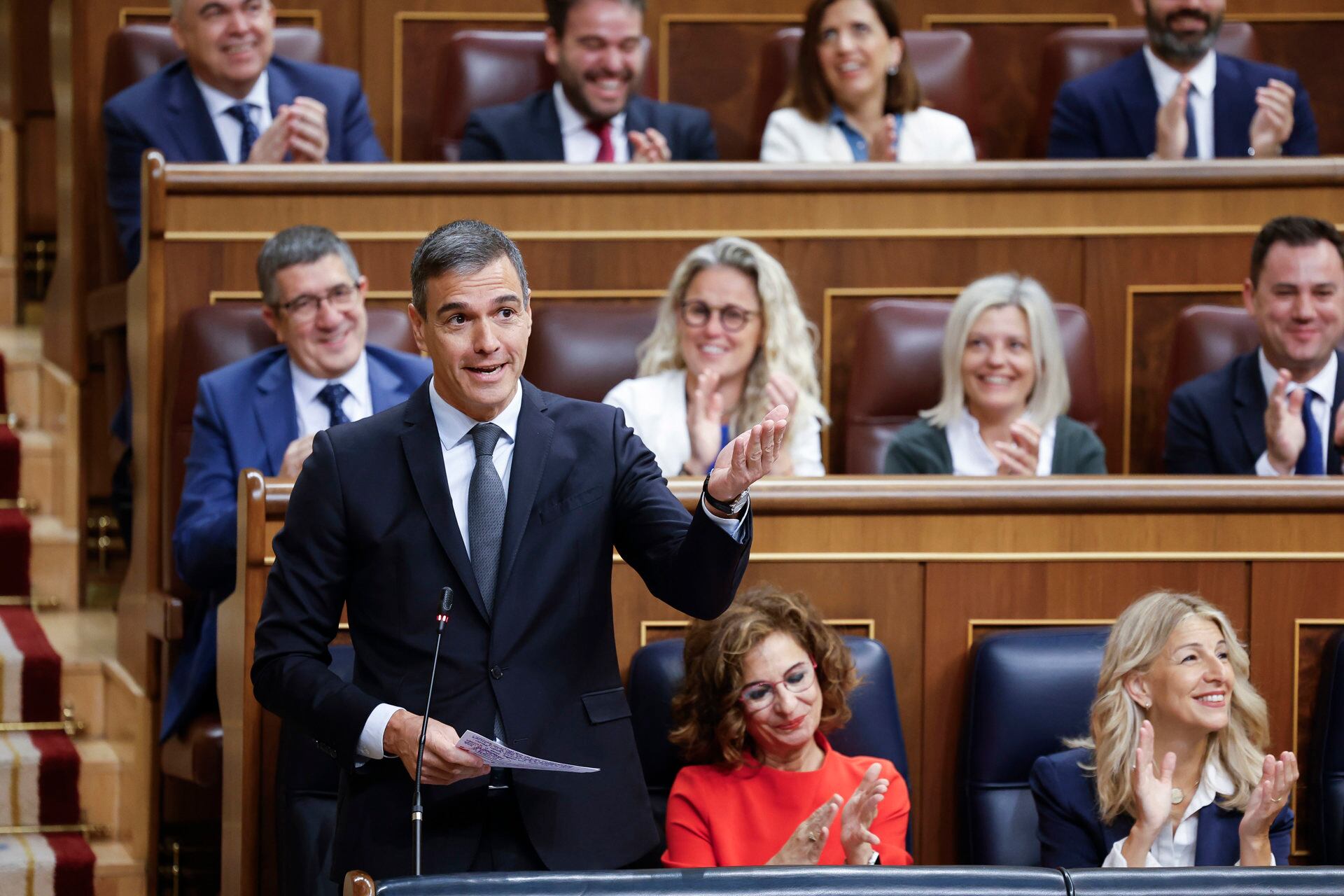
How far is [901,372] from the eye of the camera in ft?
5.92

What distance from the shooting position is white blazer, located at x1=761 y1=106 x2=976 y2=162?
6.85 feet

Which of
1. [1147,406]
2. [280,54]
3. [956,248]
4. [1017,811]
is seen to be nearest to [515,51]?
[280,54]

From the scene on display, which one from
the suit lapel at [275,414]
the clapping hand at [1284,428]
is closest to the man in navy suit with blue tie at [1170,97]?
the clapping hand at [1284,428]

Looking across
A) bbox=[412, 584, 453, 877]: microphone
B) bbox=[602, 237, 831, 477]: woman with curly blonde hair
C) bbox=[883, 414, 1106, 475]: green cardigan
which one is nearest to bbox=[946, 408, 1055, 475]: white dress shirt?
bbox=[883, 414, 1106, 475]: green cardigan

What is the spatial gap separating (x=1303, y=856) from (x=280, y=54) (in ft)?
5.09

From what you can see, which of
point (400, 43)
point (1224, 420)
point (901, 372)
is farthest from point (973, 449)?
point (400, 43)

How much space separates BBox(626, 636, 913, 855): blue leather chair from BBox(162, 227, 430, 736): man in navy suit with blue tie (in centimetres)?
39

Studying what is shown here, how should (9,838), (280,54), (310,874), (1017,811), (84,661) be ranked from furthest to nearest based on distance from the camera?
(280,54) → (84,661) → (9,838) → (1017,811) → (310,874)

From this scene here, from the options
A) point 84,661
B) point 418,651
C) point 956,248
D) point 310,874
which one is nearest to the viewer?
Answer: point 418,651

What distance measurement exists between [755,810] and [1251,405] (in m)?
0.77

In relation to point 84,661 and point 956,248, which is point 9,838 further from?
point 956,248

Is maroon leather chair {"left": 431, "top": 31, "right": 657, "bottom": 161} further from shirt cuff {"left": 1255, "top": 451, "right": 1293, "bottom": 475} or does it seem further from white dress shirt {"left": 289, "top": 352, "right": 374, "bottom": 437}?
shirt cuff {"left": 1255, "top": 451, "right": 1293, "bottom": 475}

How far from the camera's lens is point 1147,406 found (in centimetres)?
194

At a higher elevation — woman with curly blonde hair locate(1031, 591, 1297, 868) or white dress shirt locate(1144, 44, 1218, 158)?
white dress shirt locate(1144, 44, 1218, 158)
